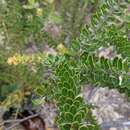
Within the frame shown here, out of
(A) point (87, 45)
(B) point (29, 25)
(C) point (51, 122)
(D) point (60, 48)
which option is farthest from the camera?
(C) point (51, 122)

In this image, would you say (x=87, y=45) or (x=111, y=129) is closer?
(x=87, y=45)

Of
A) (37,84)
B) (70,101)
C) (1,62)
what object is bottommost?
(37,84)

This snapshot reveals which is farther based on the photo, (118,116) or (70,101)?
(118,116)

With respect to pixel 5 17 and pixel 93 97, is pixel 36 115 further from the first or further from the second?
pixel 5 17

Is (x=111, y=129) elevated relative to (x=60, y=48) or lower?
lower

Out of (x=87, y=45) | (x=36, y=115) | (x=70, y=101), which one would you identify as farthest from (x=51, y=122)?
(x=70, y=101)

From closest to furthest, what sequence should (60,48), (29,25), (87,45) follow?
(87,45)
(60,48)
(29,25)

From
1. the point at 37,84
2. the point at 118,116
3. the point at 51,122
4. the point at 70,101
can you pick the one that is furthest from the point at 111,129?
the point at 70,101

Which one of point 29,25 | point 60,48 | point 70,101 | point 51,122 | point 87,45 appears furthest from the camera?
point 51,122

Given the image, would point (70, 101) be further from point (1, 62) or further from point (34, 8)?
point (34, 8)
